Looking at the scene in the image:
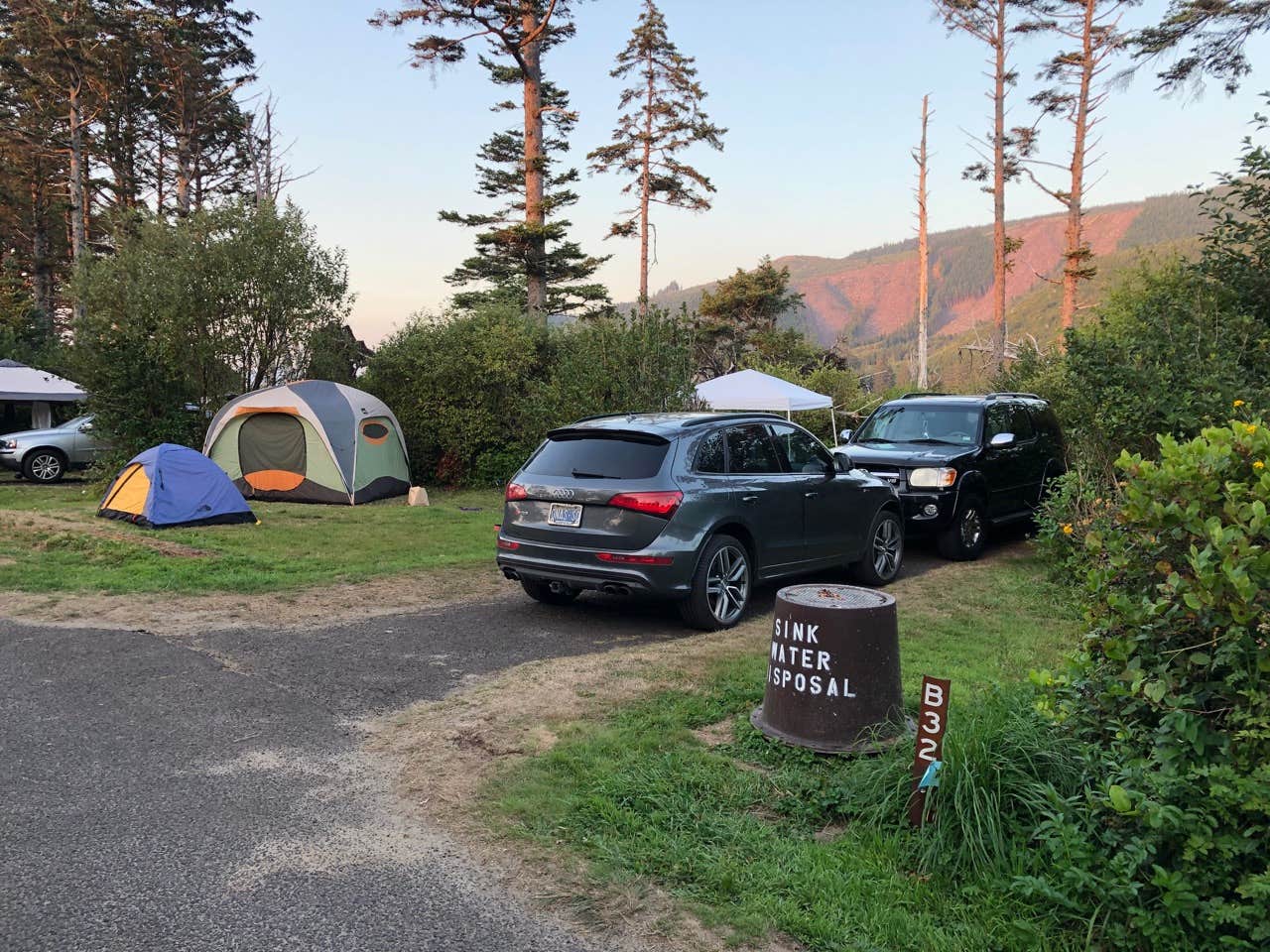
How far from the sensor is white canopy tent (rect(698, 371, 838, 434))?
59.0 feet

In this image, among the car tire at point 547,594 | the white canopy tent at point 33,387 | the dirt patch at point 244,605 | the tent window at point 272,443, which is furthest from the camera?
the white canopy tent at point 33,387

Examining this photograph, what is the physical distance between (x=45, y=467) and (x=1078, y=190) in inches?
1097

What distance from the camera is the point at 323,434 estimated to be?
16.0 metres

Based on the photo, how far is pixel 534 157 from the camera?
78.4 feet

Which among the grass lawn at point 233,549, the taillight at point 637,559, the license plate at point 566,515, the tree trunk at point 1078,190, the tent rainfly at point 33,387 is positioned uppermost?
the tree trunk at point 1078,190

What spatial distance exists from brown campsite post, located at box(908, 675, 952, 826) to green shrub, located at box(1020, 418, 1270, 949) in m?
0.48

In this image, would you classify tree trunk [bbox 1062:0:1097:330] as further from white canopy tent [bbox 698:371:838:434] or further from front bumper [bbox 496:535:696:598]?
front bumper [bbox 496:535:696:598]

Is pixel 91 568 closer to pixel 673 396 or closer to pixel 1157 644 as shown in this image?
pixel 673 396

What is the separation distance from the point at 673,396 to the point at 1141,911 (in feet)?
38.7

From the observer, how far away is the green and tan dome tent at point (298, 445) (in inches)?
635

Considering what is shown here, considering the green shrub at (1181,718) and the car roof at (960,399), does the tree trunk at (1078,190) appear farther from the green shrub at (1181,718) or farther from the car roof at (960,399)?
the green shrub at (1181,718)

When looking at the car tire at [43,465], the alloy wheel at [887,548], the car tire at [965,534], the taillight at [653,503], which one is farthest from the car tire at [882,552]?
the car tire at [43,465]

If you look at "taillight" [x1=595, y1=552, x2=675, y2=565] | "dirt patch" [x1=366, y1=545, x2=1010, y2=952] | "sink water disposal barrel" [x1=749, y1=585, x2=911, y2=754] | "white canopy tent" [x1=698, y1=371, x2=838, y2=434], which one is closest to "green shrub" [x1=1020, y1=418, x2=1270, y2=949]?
"dirt patch" [x1=366, y1=545, x2=1010, y2=952]

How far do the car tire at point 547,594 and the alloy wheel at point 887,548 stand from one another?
10.1ft
